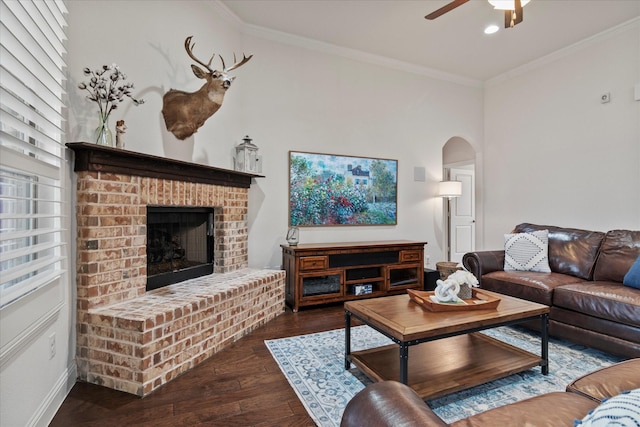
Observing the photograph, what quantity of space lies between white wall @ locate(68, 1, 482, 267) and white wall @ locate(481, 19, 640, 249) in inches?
23.4

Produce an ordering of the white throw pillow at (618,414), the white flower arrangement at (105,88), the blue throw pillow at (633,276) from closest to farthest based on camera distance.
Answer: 1. the white throw pillow at (618,414)
2. the white flower arrangement at (105,88)
3. the blue throw pillow at (633,276)

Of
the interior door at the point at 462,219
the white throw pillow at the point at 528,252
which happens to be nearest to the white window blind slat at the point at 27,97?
the white throw pillow at the point at 528,252

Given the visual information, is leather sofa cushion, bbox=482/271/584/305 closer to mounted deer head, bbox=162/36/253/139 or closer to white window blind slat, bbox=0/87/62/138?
mounted deer head, bbox=162/36/253/139

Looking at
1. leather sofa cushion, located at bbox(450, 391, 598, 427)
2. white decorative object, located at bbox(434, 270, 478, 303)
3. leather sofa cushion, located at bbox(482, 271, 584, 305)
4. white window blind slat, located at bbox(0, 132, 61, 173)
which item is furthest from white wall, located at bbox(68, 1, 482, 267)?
leather sofa cushion, located at bbox(450, 391, 598, 427)

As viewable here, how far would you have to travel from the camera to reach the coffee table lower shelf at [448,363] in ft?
6.34

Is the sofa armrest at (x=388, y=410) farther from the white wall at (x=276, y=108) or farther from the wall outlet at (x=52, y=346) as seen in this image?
the white wall at (x=276, y=108)

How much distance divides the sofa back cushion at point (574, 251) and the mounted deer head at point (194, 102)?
142 inches

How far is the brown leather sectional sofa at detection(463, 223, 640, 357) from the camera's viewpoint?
2432mm

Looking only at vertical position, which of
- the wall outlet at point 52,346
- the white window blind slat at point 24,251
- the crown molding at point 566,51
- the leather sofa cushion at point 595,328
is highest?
the crown molding at point 566,51

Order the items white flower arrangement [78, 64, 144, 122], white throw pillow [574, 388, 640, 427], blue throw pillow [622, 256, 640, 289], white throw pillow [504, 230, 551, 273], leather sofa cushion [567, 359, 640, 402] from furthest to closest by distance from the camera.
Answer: white throw pillow [504, 230, 551, 273]
blue throw pillow [622, 256, 640, 289]
white flower arrangement [78, 64, 144, 122]
leather sofa cushion [567, 359, 640, 402]
white throw pillow [574, 388, 640, 427]

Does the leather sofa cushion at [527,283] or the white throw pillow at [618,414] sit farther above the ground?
the white throw pillow at [618,414]

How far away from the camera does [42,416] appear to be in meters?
1.69

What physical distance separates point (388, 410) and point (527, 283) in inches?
109

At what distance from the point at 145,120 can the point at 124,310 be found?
4.85 feet
